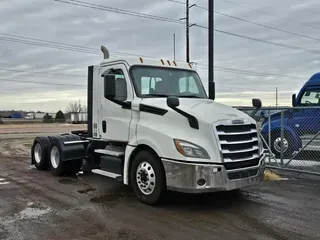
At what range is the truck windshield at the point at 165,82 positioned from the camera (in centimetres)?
726

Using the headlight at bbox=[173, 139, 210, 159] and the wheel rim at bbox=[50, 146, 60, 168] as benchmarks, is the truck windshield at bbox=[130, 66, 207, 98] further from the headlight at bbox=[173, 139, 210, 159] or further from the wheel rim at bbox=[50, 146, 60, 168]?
Answer: the wheel rim at bbox=[50, 146, 60, 168]

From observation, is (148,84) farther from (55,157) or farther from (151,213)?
(55,157)

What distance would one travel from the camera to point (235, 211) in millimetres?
6289

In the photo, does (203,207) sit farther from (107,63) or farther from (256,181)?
(107,63)

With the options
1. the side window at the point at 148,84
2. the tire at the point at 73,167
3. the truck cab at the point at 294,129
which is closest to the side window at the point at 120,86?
the side window at the point at 148,84

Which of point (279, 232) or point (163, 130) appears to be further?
point (163, 130)

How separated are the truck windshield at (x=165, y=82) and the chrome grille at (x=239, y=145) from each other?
158 cm

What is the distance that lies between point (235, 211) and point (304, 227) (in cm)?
122

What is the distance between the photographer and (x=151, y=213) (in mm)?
6109

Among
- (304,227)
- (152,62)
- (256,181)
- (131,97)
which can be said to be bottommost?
(304,227)

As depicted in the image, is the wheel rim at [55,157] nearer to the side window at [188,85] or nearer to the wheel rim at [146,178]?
the wheel rim at [146,178]

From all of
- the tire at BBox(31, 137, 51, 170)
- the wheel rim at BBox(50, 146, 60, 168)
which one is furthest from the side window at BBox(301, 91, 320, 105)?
the tire at BBox(31, 137, 51, 170)

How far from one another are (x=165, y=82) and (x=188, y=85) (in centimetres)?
57

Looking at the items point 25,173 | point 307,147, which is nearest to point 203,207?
point 307,147
